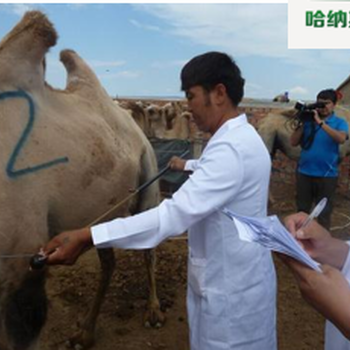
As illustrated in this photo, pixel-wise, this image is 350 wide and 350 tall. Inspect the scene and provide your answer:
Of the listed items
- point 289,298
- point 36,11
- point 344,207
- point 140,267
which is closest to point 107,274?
point 140,267

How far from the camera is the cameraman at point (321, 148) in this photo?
5.14 meters

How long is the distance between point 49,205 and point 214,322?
0.96 meters

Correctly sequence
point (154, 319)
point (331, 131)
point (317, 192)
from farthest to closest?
point (317, 192) < point (331, 131) < point (154, 319)

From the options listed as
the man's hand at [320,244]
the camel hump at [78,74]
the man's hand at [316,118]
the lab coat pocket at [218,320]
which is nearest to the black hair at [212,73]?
the man's hand at [320,244]

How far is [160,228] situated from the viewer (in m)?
1.84

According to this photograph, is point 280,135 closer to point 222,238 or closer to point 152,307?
point 152,307

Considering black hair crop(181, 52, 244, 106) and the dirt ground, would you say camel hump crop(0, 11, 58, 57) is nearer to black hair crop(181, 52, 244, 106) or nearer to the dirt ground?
black hair crop(181, 52, 244, 106)

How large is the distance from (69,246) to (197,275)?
0.58 m

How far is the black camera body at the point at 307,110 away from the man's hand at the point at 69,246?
12.5 feet

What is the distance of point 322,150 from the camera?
17.2 feet

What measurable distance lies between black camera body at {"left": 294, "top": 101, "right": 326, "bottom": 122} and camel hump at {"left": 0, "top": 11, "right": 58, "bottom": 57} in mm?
3296

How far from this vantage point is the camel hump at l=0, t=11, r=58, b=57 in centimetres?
247

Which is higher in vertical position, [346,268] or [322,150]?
[346,268]

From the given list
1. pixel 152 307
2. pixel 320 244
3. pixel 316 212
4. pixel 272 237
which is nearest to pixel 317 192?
pixel 152 307
